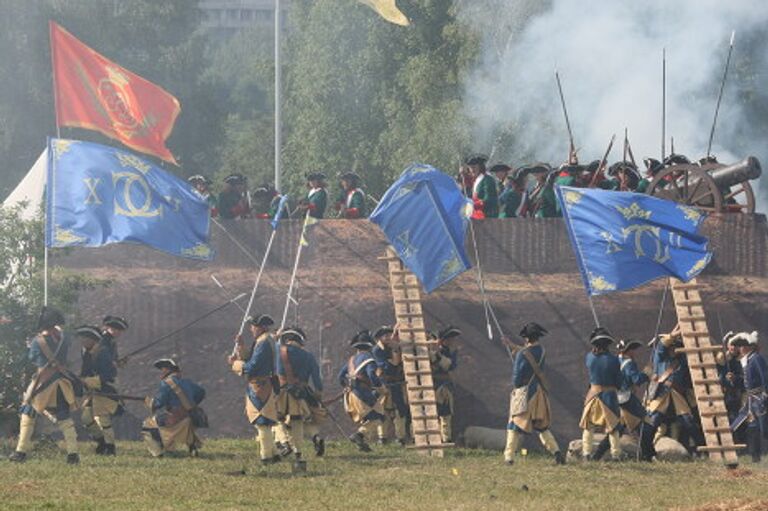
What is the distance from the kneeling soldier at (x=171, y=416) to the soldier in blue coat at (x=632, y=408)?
188 inches

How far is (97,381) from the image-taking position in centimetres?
2430

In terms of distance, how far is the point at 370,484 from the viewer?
21.0 metres

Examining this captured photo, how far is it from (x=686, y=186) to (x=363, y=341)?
4907 millimetres

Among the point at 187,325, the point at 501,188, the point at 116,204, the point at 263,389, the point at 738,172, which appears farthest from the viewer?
the point at 501,188

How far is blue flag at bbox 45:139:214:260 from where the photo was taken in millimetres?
23688

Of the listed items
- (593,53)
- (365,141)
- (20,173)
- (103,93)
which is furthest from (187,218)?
(20,173)

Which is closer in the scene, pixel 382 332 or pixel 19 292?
pixel 19 292

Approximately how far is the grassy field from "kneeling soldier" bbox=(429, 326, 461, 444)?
1634mm

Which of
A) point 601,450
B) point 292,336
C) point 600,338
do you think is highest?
point 292,336

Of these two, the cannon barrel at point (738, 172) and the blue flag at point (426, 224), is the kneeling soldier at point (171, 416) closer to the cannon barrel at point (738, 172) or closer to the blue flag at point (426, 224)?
the blue flag at point (426, 224)

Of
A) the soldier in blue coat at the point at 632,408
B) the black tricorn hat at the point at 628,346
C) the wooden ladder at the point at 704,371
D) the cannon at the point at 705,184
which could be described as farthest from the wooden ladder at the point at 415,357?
the cannon at the point at 705,184

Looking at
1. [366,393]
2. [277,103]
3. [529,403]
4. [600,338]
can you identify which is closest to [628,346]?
[600,338]

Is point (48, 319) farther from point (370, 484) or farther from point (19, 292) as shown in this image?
point (370, 484)

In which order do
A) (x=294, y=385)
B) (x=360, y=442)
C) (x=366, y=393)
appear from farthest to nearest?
(x=366, y=393)
(x=360, y=442)
(x=294, y=385)
